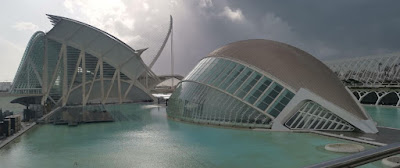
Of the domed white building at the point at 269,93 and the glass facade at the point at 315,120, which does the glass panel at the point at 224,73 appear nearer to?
the domed white building at the point at 269,93

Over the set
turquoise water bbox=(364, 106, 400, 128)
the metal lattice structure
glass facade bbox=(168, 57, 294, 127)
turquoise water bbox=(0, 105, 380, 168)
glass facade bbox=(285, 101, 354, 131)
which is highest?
the metal lattice structure

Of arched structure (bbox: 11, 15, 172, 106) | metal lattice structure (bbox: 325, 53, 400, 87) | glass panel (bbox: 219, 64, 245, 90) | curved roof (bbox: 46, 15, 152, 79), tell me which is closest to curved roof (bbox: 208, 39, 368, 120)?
glass panel (bbox: 219, 64, 245, 90)

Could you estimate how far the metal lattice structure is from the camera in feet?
230

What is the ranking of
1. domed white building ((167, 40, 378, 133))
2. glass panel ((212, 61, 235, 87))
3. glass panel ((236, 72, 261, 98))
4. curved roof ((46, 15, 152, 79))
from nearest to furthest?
domed white building ((167, 40, 378, 133)) → glass panel ((236, 72, 261, 98)) → glass panel ((212, 61, 235, 87)) → curved roof ((46, 15, 152, 79))

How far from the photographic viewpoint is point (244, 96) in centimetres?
2458

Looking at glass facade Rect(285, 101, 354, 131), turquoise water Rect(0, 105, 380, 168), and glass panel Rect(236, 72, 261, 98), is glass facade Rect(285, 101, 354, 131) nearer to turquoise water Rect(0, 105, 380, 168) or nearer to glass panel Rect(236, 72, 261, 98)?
turquoise water Rect(0, 105, 380, 168)

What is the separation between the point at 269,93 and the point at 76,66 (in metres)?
43.9

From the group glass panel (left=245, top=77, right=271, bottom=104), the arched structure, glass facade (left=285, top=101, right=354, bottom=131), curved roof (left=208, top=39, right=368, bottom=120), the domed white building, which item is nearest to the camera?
glass facade (left=285, top=101, right=354, bottom=131)

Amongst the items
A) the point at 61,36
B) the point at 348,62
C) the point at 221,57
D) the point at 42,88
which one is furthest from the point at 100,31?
the point at 348,62

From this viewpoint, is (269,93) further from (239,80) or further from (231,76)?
(231,76)

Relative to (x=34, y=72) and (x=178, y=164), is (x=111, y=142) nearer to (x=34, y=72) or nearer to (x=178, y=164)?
(x=178, y=164)

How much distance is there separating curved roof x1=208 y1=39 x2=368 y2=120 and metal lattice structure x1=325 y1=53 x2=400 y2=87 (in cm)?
4498

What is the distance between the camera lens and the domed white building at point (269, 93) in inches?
875

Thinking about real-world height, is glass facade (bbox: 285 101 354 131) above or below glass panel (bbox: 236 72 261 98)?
below
